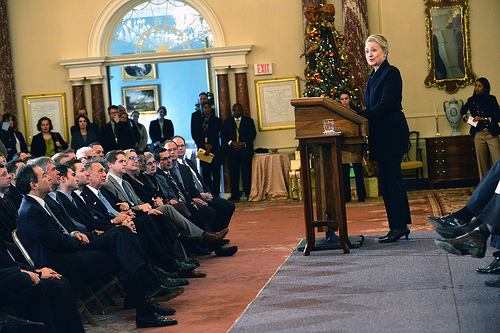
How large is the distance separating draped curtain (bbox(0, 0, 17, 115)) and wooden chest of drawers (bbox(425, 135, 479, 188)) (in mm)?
7594

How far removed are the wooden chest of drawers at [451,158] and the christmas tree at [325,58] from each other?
171 centimetres

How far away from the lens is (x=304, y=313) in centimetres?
334

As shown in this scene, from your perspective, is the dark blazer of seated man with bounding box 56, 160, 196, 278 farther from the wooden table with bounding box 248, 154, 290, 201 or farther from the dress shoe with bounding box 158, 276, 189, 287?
the wooden table with bounding box 248, 154, 290, 201

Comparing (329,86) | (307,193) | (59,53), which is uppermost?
(59,53)

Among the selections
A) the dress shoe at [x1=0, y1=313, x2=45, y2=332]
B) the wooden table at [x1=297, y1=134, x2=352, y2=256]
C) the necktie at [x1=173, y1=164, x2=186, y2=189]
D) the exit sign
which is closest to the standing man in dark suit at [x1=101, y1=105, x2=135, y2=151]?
the exit sign

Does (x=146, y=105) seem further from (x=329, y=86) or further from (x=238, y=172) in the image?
(x=329, y=86)

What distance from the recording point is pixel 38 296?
3164mm

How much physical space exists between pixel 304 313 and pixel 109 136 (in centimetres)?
799

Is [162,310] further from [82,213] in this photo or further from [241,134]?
[241,134]

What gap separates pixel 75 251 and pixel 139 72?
486 inches

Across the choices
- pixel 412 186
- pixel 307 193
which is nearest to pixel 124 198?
pixel 307 193

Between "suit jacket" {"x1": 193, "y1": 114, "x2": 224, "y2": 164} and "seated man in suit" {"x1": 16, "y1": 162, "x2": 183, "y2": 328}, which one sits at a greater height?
"suit jacket" {"x1": 193, "y1": 114, "x2": 224, "y2": 164}

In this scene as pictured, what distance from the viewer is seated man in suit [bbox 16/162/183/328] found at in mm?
3705

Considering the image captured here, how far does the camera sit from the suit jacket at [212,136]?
36.9 ft
